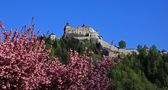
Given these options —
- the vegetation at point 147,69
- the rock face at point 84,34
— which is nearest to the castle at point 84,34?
the rock face at point 84,34

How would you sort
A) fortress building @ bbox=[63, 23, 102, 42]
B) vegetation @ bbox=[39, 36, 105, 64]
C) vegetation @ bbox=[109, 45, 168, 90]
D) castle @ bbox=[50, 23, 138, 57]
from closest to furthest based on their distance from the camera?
vegetation @ bbox=[39, 36, 105, 64] → vegetation @ bbox=[109, 45, 168, 90] → castle @ bbox=[50, 23, 138, 57] → fortress building @ bbox=[63, 23, 102, 42]

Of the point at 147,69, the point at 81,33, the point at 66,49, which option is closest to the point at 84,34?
the point at 81,33

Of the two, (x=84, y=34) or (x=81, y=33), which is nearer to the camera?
(x=84, y=34)

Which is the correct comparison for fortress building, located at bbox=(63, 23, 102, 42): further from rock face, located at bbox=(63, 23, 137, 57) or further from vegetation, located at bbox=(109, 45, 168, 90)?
vegetation, located at bbox=(109, 45, 168, 90)

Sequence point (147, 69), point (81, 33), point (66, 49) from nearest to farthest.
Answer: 1. point (66, 49)
2. point (147, 69)
3. point (81, 33)

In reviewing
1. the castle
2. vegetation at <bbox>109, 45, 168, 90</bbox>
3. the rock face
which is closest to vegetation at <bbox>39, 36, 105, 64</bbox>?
vegetation at <bbox>109, 45, 168, 90</bbox>

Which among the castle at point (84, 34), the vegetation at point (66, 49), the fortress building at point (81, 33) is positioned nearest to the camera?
the vegetation at point (66, 49)

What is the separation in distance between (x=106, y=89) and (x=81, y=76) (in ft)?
13.0

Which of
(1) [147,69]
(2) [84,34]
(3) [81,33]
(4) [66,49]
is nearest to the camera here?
(4) [66,49]

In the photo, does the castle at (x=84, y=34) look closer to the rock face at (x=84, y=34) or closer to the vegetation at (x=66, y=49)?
the rock face at (x=84, y=34)

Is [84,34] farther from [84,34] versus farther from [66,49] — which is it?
[66,49]

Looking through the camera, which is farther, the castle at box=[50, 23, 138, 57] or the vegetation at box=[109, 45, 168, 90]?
the castle at box=[50, 23, 138, 57]

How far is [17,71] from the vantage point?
13.6 metres

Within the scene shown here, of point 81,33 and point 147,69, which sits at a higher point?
point 81,33
